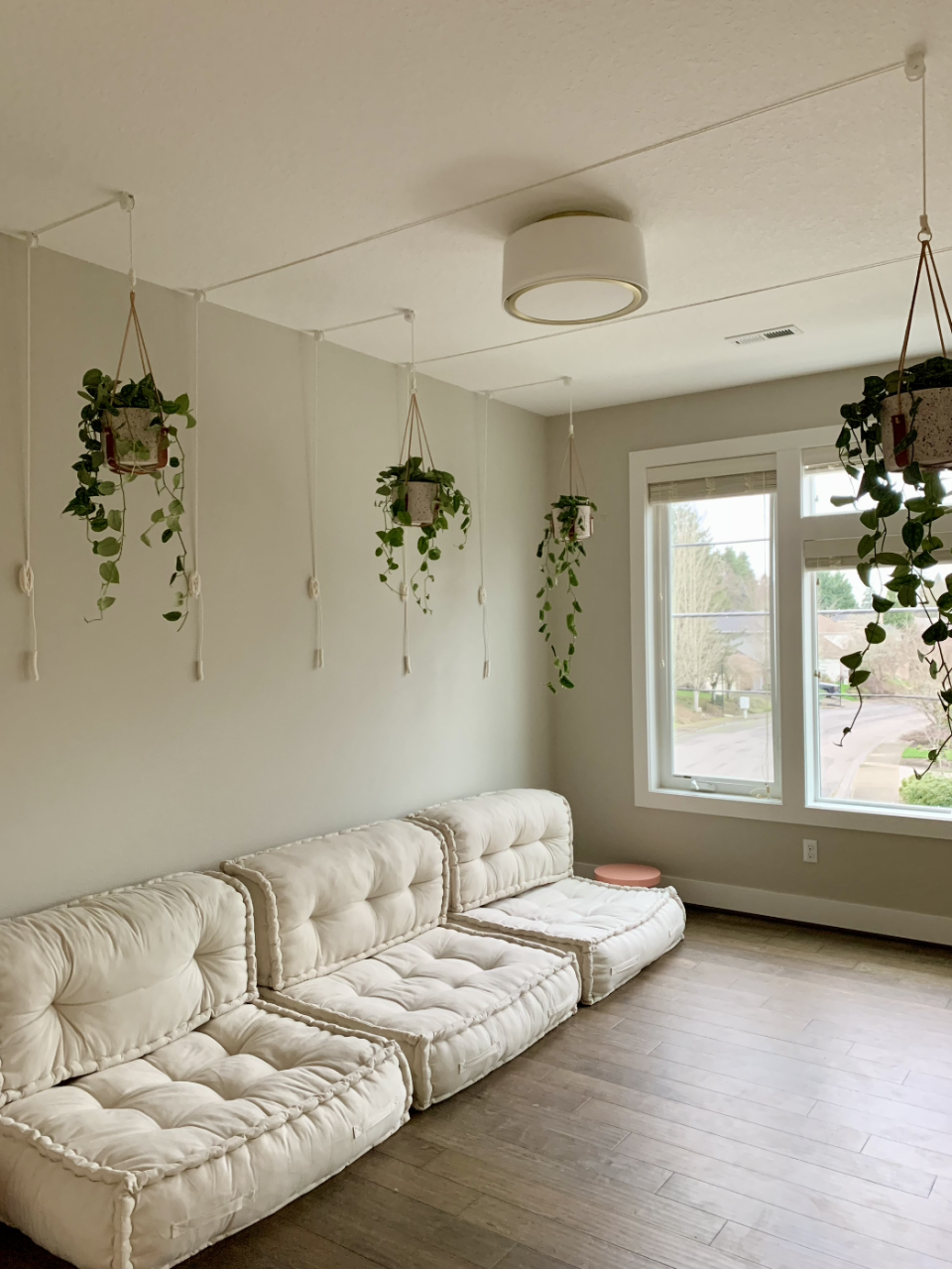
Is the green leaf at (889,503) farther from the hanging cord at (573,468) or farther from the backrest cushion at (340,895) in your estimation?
the hanging cord at (573,468)

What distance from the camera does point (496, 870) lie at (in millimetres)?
4109

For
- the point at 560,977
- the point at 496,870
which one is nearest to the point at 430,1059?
the point at 560,977

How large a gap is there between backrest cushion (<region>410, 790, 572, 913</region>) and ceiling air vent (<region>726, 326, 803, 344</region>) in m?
2.18

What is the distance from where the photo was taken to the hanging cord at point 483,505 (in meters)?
4.70

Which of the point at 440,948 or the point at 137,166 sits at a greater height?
the point at 137,166

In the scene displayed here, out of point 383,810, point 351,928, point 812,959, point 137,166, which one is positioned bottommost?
point 812,959

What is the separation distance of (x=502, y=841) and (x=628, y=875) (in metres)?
0.80

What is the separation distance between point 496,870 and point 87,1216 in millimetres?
2298

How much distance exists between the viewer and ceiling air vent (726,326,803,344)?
12.3ft

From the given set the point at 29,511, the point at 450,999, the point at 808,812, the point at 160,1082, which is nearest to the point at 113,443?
the point at 29,511

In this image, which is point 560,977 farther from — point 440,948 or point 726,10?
point 726,10

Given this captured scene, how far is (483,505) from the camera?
4.73 metres

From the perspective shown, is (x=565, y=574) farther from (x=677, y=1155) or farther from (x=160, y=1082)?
(x=160, y=1082)

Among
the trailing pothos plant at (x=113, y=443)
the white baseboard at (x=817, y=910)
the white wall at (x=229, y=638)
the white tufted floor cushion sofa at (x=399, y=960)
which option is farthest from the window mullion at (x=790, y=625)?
the trailing pothos plant at (x=113, y=443)
